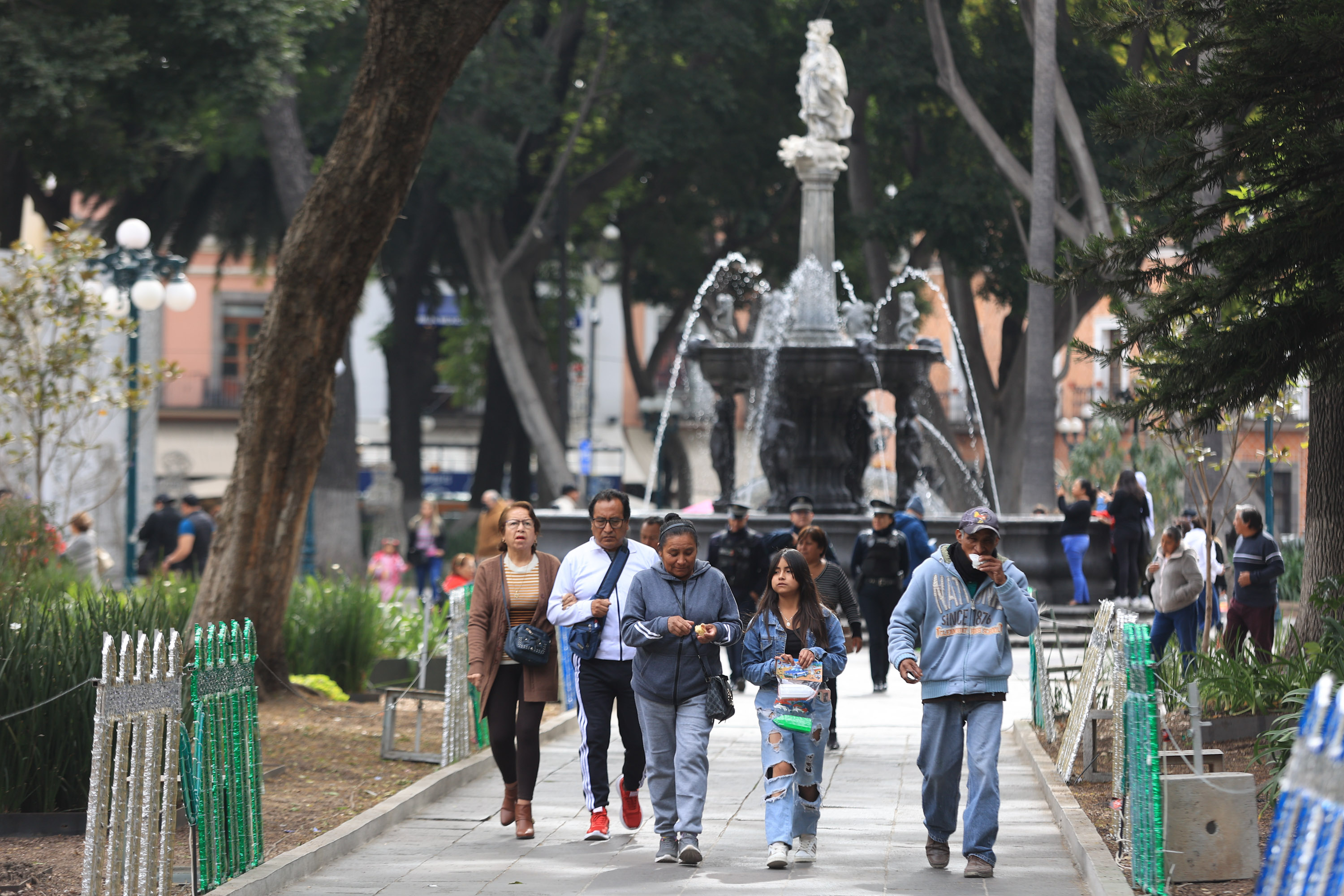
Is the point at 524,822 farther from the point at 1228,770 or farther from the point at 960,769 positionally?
the point at 1228,770

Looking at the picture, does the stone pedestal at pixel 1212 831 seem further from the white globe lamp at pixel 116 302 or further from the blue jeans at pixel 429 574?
the blue jeans at pixel 429 574

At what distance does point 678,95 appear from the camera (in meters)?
30.2

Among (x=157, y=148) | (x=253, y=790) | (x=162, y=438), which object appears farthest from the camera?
(x=162, y=438)

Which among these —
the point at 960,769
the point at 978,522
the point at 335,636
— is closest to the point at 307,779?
the point at 960,769

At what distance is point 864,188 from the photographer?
3042 cm

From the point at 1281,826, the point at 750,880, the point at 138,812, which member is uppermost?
the point at 1281,826

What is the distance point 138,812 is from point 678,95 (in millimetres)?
25200

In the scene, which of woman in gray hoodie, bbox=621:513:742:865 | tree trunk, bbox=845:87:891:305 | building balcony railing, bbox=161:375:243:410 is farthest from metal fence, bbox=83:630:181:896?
building balcony railing, bbox=161:375:243:410

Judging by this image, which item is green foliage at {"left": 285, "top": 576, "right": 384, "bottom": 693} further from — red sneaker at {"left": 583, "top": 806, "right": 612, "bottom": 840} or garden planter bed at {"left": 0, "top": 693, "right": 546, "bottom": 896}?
red sneaker at {"left": 583, "top": 806, "right": 612, "bottom": 840}

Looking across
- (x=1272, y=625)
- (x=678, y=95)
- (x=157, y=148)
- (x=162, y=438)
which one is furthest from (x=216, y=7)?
(x=162, y=438)

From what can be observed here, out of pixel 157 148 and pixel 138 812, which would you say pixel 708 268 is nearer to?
pixel 157 148

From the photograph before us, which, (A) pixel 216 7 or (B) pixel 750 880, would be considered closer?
(B) pixel 750 880

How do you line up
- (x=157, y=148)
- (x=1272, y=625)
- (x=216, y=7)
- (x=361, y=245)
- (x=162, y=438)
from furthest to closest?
(x=162, y=438) → (x=157, y=148) → (x=216, y=7) → (x=1272, y=625) → (x=361, y=245)

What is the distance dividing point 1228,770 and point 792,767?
113 inches
